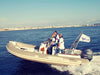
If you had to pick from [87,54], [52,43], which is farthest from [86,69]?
[52,43]

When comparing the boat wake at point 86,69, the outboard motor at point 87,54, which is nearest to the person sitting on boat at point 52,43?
the boat wake at point 86,69

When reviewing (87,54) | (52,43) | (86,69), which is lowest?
(86,69)

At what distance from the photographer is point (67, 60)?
652 cm

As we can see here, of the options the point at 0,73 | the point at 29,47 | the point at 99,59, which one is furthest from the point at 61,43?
the point at 0,73

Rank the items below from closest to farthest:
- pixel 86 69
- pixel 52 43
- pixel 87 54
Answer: pixel 86 69, pixel 87 54, pixel 52 43

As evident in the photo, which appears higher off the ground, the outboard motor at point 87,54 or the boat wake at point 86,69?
the outboard motor at point 87,54

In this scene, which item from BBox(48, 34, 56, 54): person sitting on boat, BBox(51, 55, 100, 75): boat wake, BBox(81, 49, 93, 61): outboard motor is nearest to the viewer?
BBox(51, 55, 100, 75): boat wake

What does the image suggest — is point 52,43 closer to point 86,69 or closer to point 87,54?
point 87,54

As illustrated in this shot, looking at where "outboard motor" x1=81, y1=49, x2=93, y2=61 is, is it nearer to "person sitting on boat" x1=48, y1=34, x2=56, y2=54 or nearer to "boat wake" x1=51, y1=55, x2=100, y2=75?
"boat wake" x1=51, y1=55, x2=100, y2=75

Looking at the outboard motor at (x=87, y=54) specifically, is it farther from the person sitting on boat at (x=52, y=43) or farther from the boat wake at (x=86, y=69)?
the person sitting on boat at (x=52, y=43)

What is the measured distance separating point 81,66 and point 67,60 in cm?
84

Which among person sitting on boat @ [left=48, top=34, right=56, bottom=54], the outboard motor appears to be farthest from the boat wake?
person sitting on boat @ [left=48, top=34, right=56, bottom=54]

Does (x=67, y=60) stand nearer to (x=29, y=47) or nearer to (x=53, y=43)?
(x=53, y=43)

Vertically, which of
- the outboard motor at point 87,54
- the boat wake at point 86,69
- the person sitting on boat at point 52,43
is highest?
the person sitting on boat at point 52,43
